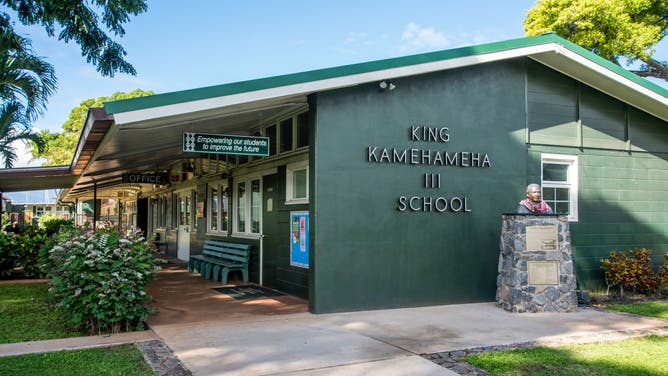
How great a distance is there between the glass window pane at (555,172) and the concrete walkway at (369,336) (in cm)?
259

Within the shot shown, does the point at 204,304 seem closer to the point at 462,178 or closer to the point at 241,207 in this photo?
the point at 241,207

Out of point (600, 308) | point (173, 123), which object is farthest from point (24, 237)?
point (600, 308)

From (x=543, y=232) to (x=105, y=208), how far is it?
35.2 metres

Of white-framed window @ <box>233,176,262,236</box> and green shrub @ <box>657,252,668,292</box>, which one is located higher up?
white-framed window @ <box>233,176,262,236</box>

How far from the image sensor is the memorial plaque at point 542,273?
839 cm

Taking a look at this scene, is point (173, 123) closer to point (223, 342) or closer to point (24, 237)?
point (223, 342)

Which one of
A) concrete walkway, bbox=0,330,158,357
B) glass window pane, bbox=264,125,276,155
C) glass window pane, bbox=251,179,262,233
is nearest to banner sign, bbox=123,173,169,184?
glass window pane, bbox=251,179,262,233

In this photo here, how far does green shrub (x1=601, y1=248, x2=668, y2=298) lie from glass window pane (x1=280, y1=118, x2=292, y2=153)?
245 inches

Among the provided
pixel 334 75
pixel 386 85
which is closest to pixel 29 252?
pixel 334 75

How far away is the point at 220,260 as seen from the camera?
1258cm

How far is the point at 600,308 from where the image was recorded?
8961 millimetres

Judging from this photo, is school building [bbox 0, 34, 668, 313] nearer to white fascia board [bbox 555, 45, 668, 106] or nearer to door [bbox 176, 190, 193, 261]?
white fascia board [bbox 555, 45, 668, 106]

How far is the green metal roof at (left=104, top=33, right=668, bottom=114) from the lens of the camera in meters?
6.77

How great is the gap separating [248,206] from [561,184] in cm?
624
